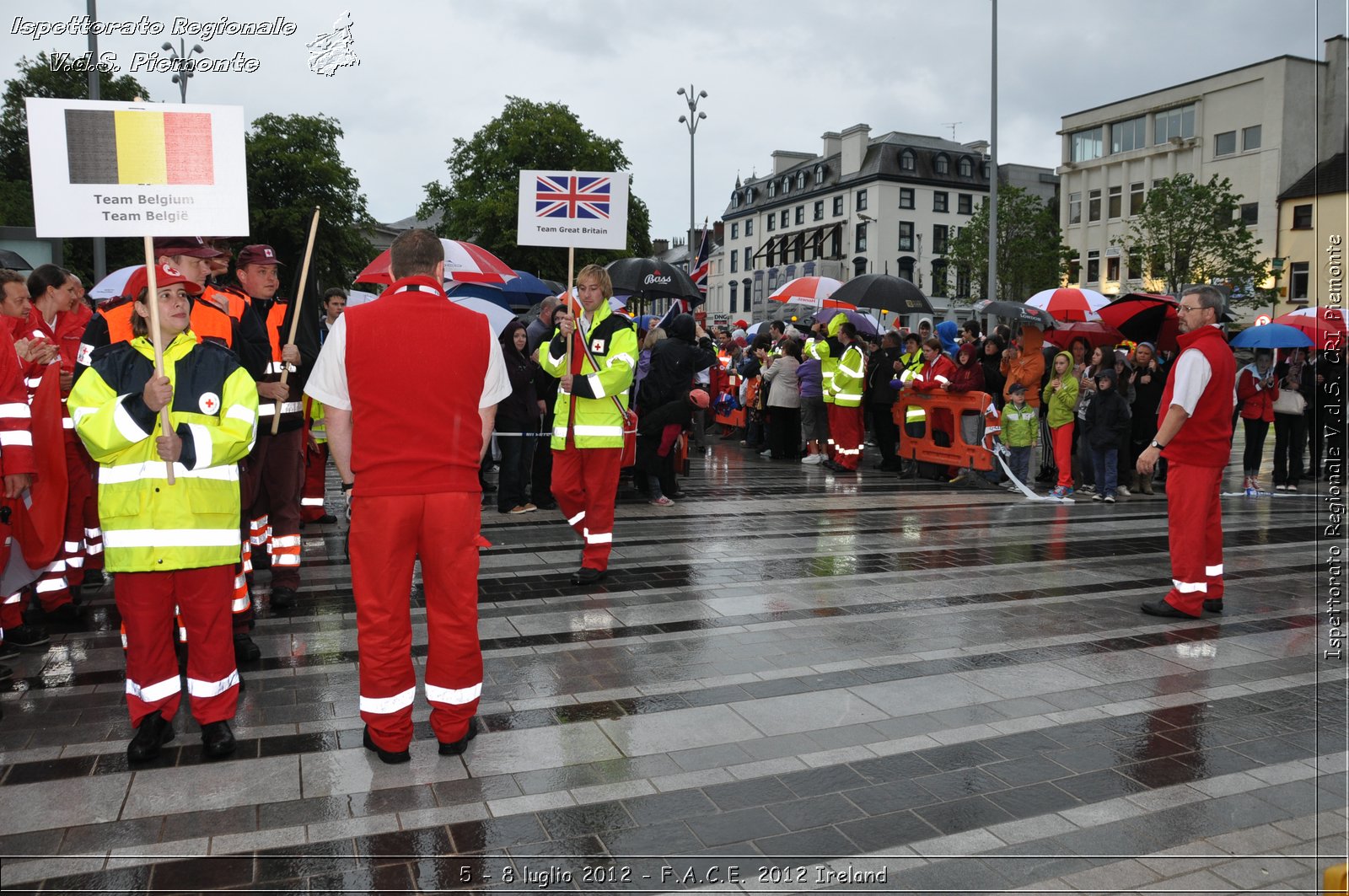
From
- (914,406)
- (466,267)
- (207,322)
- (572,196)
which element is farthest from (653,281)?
(207,322)

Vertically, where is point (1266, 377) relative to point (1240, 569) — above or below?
above

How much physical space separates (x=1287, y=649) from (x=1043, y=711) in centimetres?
217

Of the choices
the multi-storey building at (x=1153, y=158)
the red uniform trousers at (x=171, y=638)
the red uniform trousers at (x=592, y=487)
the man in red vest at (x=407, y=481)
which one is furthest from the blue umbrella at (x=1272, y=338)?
the multi-storey building at (x=1153, y=158)

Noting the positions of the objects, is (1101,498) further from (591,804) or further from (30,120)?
(30,120)

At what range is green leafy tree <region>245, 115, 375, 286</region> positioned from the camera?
147 feet

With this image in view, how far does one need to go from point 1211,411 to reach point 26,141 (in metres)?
38.2

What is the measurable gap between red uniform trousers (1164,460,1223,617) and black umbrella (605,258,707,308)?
10943 mm

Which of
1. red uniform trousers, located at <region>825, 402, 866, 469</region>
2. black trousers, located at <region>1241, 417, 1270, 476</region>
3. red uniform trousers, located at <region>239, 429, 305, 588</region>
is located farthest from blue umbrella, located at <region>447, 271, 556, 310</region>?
black trousers, located at <region>1241, 417, 1270, 476</region>

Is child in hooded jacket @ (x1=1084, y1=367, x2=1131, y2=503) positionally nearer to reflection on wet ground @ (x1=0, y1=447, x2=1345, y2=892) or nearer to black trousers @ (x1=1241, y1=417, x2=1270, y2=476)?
black trousers @ (x1=1241, y1=417, x2=1270, y2=476)

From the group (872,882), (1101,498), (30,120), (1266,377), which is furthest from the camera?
(1266,377)

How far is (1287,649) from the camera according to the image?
19.9ft

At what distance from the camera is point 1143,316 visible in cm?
1297

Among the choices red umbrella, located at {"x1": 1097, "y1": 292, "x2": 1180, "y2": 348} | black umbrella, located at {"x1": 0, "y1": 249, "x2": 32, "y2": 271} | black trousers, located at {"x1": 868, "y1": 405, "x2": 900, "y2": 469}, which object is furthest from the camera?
black trousers, located at {"x1": 868, "y1": 405, "x2": 900, "y2": 469}

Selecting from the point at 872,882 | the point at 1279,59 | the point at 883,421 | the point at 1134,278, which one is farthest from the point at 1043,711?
the point at 1134,278
